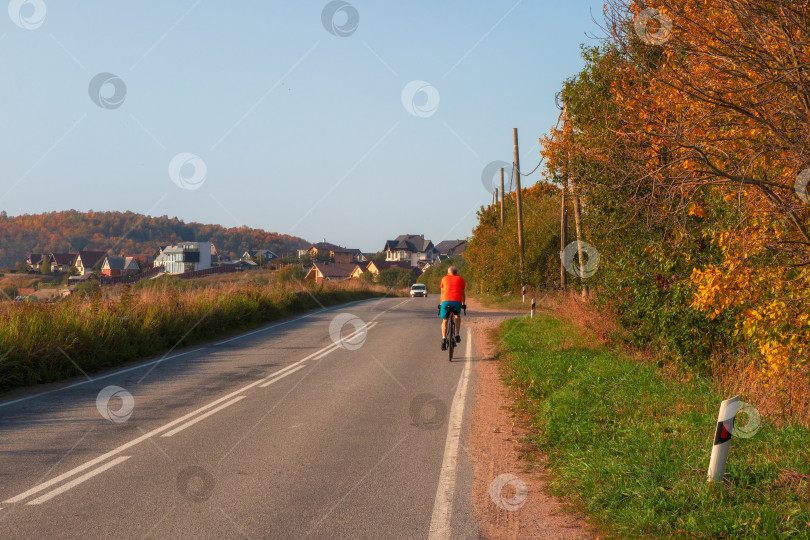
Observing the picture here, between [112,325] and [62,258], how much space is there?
3222cm

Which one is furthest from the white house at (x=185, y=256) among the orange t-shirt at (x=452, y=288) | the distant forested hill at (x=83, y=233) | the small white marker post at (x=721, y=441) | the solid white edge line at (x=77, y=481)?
the small white marker post at (x=721, y=441)

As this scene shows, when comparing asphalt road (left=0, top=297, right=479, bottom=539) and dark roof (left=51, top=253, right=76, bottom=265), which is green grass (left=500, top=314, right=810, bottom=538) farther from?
dark roof (left=51, top=253, right=76, bottom=265)

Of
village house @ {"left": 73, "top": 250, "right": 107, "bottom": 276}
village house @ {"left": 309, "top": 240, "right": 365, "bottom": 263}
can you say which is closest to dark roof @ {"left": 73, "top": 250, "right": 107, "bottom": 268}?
village house @ {"left": 73, "top": 250, "right": 107, "bottom": 276}

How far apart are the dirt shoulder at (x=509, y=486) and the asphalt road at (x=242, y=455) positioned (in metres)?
0.17

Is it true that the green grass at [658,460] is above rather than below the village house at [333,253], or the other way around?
below

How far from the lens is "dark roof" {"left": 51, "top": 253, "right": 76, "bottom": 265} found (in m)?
42.1

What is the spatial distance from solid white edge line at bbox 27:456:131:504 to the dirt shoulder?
11.7 ft

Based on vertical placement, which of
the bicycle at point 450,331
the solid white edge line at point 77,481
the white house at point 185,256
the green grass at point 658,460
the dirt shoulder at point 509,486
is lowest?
the solid white edge line at point 77,481

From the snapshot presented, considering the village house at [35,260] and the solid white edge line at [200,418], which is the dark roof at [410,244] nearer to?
the village house at [35,260]

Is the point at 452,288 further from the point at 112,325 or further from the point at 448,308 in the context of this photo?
the point at 112,325

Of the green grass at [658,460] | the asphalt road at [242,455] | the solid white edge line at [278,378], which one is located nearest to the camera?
the green grass at [658,460]

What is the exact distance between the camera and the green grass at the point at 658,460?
177 inches

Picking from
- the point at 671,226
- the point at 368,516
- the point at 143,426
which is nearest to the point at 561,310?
the point at 671,226

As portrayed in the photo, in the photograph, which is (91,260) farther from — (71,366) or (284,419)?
(284,419)
